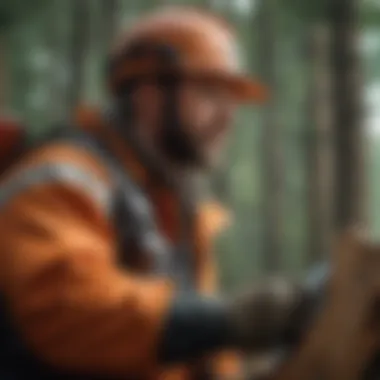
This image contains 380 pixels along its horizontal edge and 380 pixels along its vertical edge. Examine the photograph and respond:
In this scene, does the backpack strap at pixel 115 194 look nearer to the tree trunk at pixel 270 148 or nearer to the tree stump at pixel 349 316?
the tree stump at pixel 349 316

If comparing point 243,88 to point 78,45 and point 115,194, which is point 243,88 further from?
point 78,45

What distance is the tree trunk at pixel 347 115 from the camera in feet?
6.53

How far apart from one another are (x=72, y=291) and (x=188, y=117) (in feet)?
0.84

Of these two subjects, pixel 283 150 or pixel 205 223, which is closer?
pixel 205 223

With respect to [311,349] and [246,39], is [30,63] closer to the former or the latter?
[246,39]

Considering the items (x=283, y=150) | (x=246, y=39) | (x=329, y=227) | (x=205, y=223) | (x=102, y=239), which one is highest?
(x=246, y=39)

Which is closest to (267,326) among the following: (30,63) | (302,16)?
(302,16)

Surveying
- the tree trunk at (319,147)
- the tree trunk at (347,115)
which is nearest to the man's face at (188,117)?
the tree trunk at (347,115)

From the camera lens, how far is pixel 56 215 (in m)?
1.02

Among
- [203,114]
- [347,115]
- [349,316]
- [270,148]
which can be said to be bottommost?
[349,316]

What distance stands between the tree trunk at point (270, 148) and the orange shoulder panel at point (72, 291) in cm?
144

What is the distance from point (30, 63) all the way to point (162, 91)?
1.62 metres

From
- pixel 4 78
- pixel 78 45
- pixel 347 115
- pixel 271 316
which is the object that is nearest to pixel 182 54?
pixel 271 316

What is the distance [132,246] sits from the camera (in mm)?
1097
